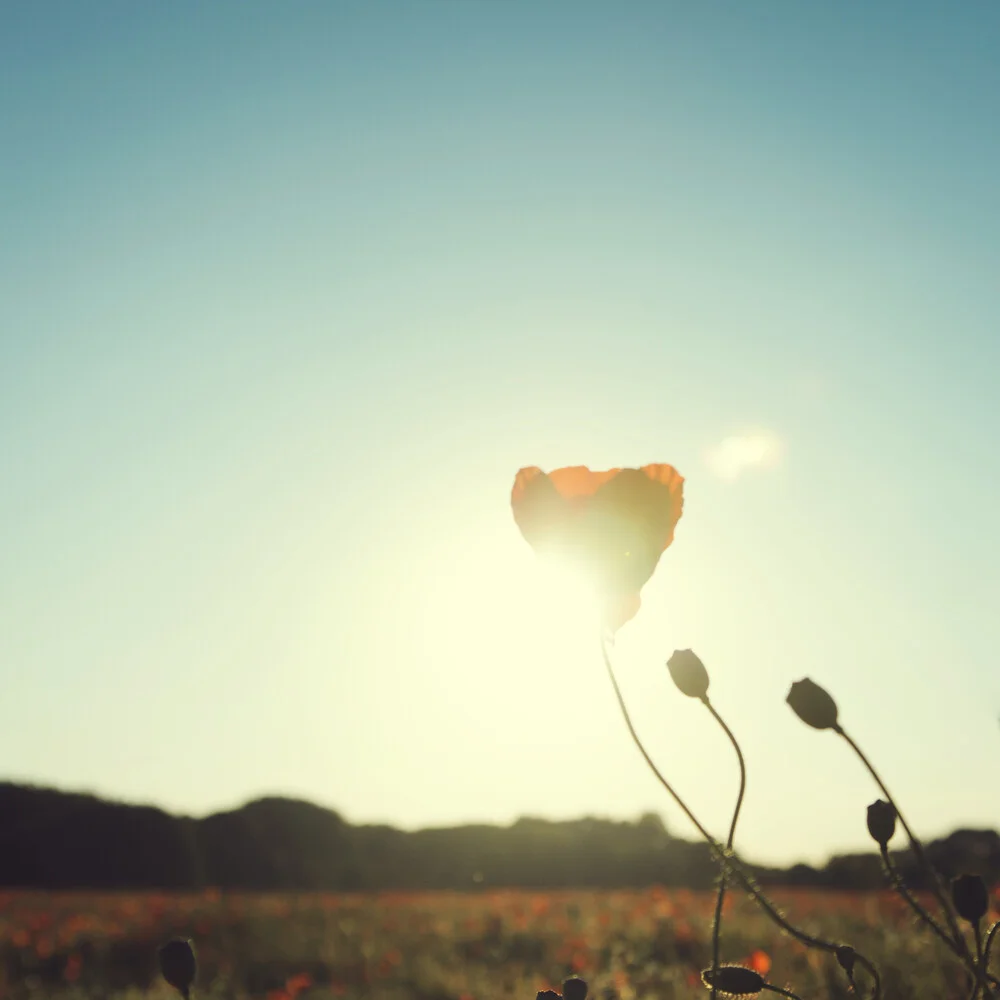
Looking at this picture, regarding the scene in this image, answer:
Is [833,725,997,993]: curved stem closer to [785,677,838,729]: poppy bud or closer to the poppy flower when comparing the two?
[785,677,838,729]: poppy bud

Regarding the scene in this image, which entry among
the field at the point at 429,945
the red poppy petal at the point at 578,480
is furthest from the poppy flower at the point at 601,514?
the field at the point at 429,945

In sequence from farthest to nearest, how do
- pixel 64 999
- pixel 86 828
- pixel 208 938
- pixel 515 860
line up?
pixel 86 828
pixel 515 860
pixel 208 938
pixel 64 999

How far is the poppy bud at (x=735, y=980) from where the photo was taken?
94cm

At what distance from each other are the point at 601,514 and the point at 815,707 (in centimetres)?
44

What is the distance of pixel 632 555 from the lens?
1.29 meters

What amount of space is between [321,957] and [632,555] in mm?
7025

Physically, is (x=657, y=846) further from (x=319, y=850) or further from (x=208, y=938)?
(x=208, y=938)

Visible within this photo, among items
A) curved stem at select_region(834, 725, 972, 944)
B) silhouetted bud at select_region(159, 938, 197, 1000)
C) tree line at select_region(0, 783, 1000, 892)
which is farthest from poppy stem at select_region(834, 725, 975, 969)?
tree line at select_region(0, 783, 1000, 892)

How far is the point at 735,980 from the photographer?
0.95m

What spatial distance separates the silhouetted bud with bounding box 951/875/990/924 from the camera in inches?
34.3

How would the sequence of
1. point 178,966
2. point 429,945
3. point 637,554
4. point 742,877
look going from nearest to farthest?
point 742,877
point 178,966
point 637,554
point 429,945

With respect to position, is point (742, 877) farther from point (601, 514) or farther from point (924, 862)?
point (601, 514)

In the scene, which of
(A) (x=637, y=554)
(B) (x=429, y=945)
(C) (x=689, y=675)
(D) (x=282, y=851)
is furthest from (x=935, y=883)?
(D) (x=282, y=851)

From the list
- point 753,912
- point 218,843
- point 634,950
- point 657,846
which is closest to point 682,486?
point 634,950
